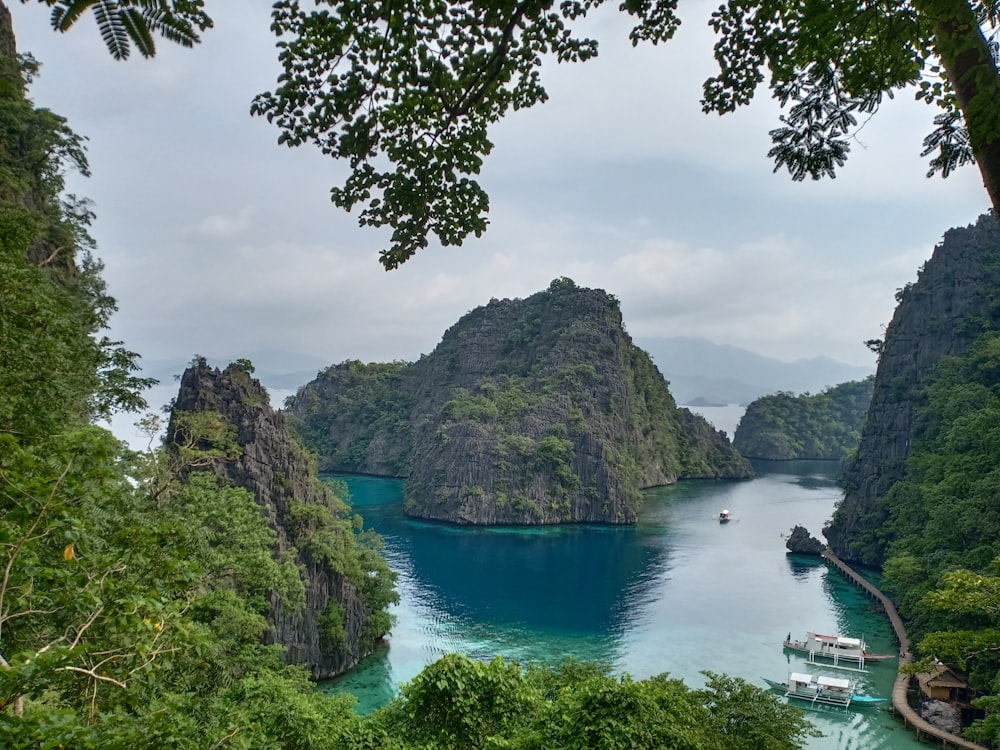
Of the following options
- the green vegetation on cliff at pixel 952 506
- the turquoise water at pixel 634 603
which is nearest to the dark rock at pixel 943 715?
the turquoise water at pixel 634 603

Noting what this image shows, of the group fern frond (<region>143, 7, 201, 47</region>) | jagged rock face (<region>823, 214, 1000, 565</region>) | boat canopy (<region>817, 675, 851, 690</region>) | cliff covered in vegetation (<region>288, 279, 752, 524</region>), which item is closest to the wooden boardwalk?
boat canopy (<region>817, 675, 851, 690</region>)

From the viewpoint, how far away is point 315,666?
21.5 m

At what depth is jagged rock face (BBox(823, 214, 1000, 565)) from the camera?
3900 cm

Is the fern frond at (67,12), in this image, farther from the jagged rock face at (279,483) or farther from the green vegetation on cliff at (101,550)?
Answer: the jagged rock face at (279,483)

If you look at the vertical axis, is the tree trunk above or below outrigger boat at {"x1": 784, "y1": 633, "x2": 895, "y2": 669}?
above

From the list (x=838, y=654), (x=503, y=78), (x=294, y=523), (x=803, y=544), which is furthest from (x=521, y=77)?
(x=803, y=544)

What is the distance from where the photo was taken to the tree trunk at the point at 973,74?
104 inches

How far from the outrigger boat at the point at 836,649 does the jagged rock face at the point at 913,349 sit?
1390 centimetres

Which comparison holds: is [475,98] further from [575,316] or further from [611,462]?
[575,316]

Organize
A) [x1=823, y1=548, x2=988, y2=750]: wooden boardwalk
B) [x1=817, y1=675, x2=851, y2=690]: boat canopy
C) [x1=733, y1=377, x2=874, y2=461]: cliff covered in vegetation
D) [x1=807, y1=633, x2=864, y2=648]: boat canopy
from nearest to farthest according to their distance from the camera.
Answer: [x1=823, y1=548, x2=988, y2=750]: wooden boardwalk
[x1=817, y1=675, x2=851, y2=690]: boat canopy
[x1=807, y1=633, x2=864, y2=648]: boat canopy
[x1=733, y1=377, x2=874, y2=461]: cliff covered in vegetation

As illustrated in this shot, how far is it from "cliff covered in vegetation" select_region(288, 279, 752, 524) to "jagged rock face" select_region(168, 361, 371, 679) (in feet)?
87.8

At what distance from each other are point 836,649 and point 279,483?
75.2 ft

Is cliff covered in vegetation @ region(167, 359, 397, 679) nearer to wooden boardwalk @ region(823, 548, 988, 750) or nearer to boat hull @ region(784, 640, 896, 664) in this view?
boat hull @ region(784, 640, 896, 664)

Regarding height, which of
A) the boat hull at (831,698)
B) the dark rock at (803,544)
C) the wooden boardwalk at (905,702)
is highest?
the dark rock at (803,544)
